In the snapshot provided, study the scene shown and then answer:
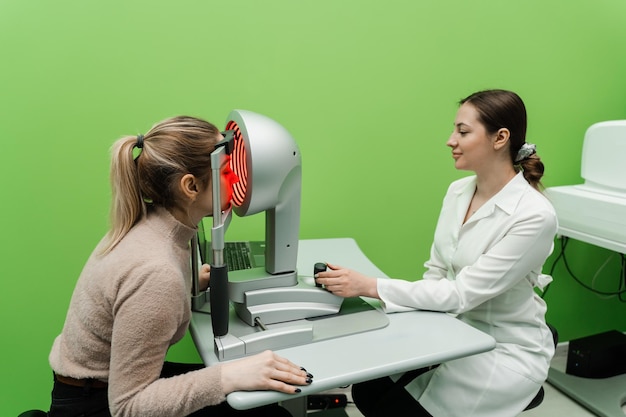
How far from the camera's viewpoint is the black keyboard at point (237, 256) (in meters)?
1.33

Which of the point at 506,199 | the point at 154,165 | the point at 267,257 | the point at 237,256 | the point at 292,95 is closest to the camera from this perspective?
the point at 154,165

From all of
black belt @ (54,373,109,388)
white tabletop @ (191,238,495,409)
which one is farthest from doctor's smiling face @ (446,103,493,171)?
black belt @ (54,373,109,388)

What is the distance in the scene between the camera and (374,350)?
3.39ft

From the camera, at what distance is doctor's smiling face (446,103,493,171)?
4.49 ft

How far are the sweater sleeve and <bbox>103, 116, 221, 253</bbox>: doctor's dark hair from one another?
16 centimetres

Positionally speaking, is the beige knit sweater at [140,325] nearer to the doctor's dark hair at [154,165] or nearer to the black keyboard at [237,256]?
the doctor's dark hair at [154,165]

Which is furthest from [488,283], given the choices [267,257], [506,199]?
[267,257]

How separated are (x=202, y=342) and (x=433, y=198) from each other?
1.25 meters

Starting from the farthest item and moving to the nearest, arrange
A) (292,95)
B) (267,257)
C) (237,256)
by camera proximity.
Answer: (292,95) → (237,256) → (267,257)

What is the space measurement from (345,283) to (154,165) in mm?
481

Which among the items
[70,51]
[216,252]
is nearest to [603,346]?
[216,252]

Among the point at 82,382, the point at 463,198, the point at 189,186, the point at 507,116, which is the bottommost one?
the point at 82,382

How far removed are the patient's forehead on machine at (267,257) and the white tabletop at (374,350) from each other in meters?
0.05

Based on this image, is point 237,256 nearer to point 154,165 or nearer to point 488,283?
point 154,165
